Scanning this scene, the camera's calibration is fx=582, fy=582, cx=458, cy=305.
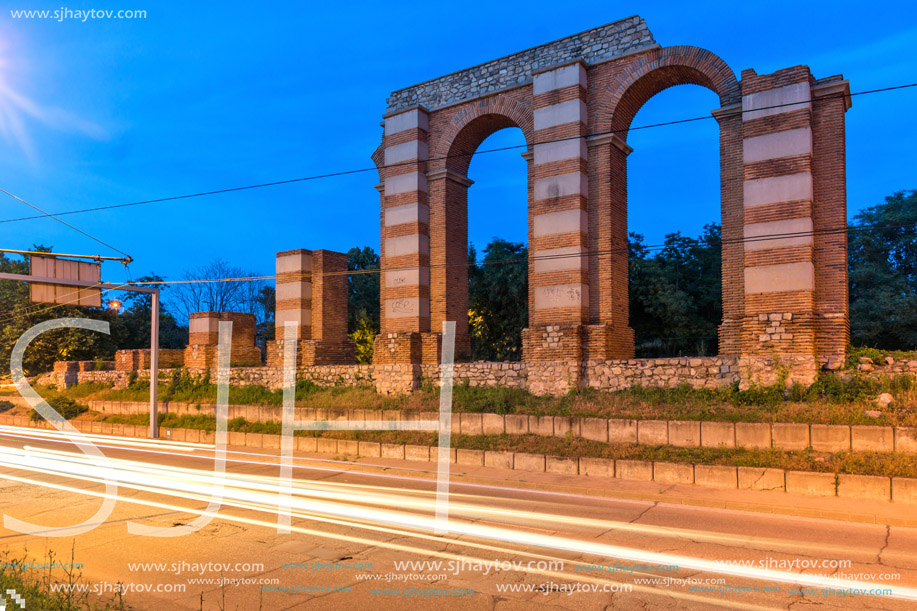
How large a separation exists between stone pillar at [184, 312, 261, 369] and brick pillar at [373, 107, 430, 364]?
797 centimetres

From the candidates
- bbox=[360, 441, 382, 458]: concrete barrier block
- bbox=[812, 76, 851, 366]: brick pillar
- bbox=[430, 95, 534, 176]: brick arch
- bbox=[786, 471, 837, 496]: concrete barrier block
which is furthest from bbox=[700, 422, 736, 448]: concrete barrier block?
bbox=[430, 95, 534, 176]: brick arch

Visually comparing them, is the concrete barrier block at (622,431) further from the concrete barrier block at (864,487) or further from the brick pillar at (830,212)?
the brick pillar at (830,212)

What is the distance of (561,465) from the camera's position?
1225 centimetres

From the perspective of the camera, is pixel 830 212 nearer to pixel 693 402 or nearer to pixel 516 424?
pixel 693 402

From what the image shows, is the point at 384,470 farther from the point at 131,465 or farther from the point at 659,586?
the point at 659,586

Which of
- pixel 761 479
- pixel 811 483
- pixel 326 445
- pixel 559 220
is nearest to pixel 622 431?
pixel 761 479

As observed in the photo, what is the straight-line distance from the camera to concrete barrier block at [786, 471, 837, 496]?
9594 mm

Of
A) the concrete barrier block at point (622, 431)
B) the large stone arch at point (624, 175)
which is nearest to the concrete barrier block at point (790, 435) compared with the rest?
the concrete barrier block at point (622, 431)

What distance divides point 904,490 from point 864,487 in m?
0.51

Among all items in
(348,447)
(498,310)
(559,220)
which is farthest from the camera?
(498,310)

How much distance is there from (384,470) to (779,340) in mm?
9289

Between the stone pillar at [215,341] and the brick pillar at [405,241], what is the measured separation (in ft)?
26.2

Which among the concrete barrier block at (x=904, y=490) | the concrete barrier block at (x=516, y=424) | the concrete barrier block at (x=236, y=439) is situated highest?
the concrete barrier block at (x=516, y=424)

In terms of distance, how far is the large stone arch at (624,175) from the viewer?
47.2 ft
